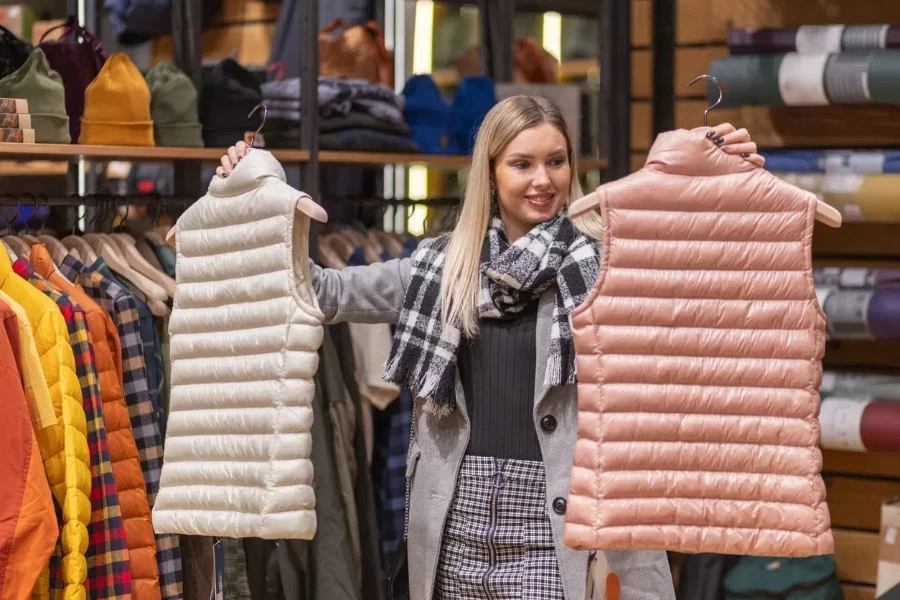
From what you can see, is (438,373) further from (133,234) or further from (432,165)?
(432,165)

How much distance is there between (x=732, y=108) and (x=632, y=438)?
2.18 m

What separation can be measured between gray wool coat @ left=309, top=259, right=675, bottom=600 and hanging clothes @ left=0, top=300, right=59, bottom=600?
0.67 metres

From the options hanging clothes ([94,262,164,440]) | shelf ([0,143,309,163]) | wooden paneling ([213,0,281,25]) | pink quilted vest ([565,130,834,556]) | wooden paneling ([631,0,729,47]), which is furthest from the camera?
wooden paneling ([213,0,281,25])

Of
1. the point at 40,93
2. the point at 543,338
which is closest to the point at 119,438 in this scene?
the point at 40,93

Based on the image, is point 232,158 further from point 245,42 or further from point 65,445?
point 245,42

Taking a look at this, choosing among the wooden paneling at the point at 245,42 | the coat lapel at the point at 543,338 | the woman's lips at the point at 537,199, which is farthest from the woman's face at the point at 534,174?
the wooden paneling at the point at 245,42

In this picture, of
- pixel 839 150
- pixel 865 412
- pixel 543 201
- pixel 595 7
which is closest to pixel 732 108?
pixel 839 150

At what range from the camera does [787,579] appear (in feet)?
13.0

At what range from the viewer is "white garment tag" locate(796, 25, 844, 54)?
3836mm

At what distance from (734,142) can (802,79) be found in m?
1.58

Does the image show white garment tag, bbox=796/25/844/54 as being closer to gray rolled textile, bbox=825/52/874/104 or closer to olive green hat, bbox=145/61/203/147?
gray rolled textile, bbox=825/52/874/104

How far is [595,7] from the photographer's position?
4.70 meters

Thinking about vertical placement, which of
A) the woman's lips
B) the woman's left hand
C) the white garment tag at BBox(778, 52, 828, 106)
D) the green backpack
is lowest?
the green backpack

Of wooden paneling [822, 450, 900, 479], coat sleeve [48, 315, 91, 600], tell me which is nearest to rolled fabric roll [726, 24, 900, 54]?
wooden paneling [822, 450, 900, 479]
